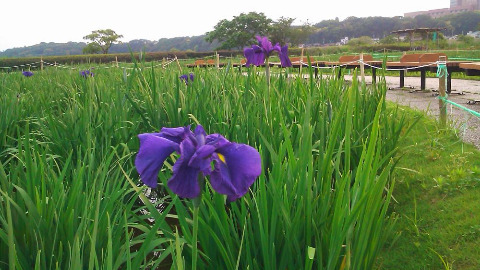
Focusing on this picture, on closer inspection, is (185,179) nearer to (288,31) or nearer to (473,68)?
(473,68)

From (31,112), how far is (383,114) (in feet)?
8.44

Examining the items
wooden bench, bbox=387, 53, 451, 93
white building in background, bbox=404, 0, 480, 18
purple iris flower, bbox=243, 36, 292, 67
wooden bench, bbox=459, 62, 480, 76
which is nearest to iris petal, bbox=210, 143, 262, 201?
purple iris flower, bbox=243, 36, 292, 67

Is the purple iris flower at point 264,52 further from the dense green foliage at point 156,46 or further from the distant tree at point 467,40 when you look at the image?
the dense green foliage at point 156,46

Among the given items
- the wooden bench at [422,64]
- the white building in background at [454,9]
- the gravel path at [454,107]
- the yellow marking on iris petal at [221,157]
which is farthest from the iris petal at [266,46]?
the white building in background at [454,9]

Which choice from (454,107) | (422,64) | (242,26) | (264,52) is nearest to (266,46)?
(264,52)

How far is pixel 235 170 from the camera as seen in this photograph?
0.72m

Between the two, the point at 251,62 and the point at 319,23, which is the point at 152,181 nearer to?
the point at 251,62

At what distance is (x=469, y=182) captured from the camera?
2.46 m

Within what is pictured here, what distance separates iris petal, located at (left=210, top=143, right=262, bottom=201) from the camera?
0.71 metres

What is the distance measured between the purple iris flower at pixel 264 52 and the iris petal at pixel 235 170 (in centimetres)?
182

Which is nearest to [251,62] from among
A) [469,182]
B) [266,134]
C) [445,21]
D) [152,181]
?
[266,134]

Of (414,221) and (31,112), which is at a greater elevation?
(31,112)

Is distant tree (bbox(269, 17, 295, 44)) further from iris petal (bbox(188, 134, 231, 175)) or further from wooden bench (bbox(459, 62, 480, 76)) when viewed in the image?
iris petal (bbox(188, 134, 231, 175))

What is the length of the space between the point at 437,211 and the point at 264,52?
4.34 feet
